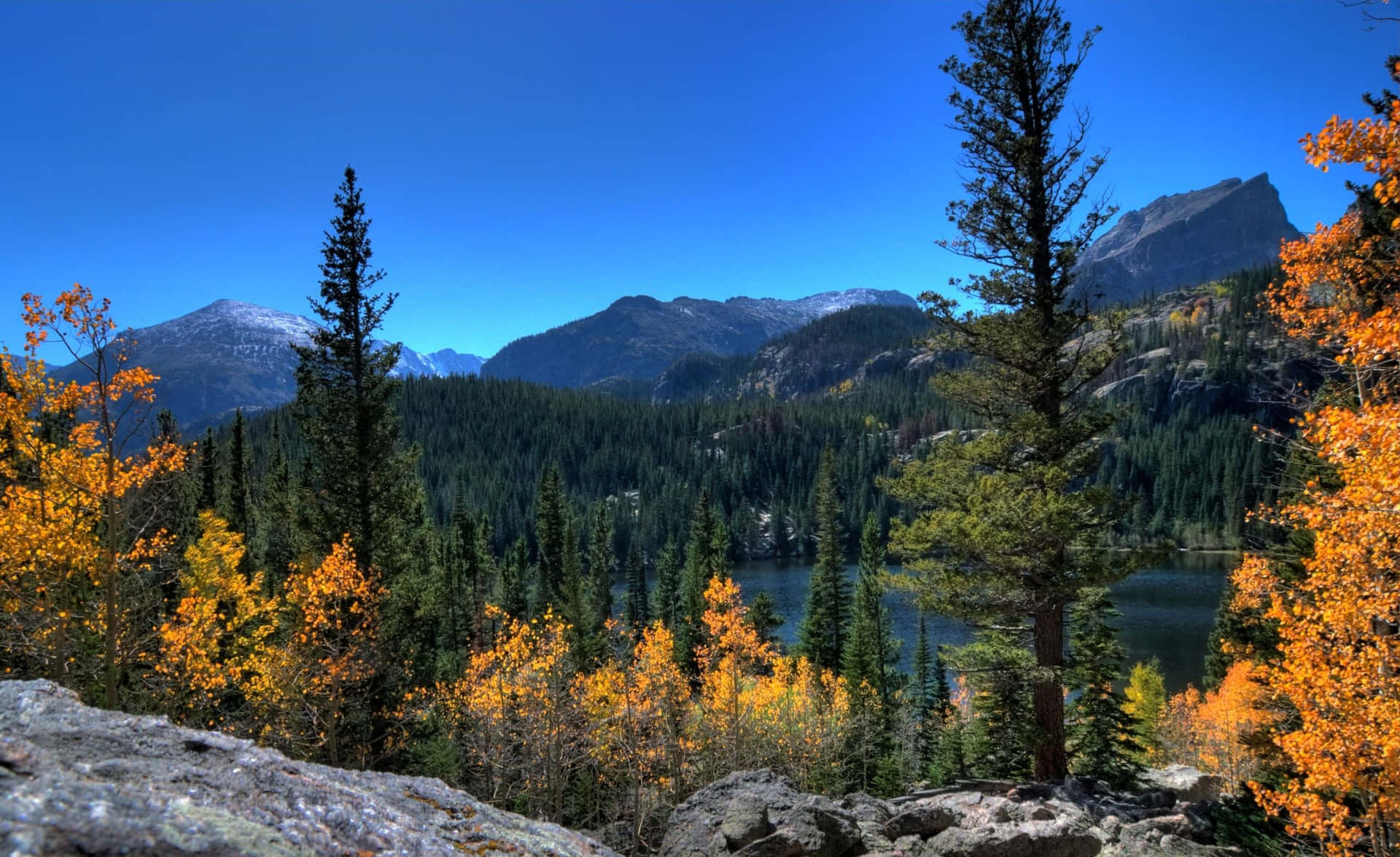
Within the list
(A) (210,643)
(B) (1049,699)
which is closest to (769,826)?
(B) (1049,699)

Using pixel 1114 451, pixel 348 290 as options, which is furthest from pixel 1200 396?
pixel 348 290

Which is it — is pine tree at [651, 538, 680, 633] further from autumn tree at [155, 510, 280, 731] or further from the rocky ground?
the rocky ground

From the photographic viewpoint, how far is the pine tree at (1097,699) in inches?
506

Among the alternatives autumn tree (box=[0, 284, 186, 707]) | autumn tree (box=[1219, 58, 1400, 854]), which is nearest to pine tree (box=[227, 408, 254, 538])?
autumn tree (box=[0, 284, 186, 707])

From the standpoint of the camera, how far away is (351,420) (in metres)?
17.3

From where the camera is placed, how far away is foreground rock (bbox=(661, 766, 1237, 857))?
30.0 feet

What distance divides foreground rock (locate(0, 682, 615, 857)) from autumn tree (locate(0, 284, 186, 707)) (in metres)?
8.36

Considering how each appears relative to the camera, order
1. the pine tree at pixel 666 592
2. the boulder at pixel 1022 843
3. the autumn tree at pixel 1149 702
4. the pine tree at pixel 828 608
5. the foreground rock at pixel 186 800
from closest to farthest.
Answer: the foreground rock at pixel 186 800
the boulder at pixel 1022 843
the autumn tree at pixel 1149 702
the pine tree at pixel 828 608
the pine tree at pixel 666 592

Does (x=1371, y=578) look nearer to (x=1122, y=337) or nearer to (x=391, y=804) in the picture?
(x=1122, y=337)

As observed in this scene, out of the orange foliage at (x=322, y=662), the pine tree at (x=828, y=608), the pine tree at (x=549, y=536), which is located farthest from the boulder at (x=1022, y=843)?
the pine tree at (x=549, y=536)

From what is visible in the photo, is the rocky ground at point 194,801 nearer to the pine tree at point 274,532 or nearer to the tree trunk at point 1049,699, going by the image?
the tree trunk at point 1049,699

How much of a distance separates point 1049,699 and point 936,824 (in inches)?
145

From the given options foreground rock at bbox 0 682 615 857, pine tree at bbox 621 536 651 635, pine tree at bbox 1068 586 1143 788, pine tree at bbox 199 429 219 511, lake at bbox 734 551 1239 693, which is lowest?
lake at bbox 734 551 1239 693

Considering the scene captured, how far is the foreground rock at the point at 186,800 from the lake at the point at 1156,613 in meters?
46.0
